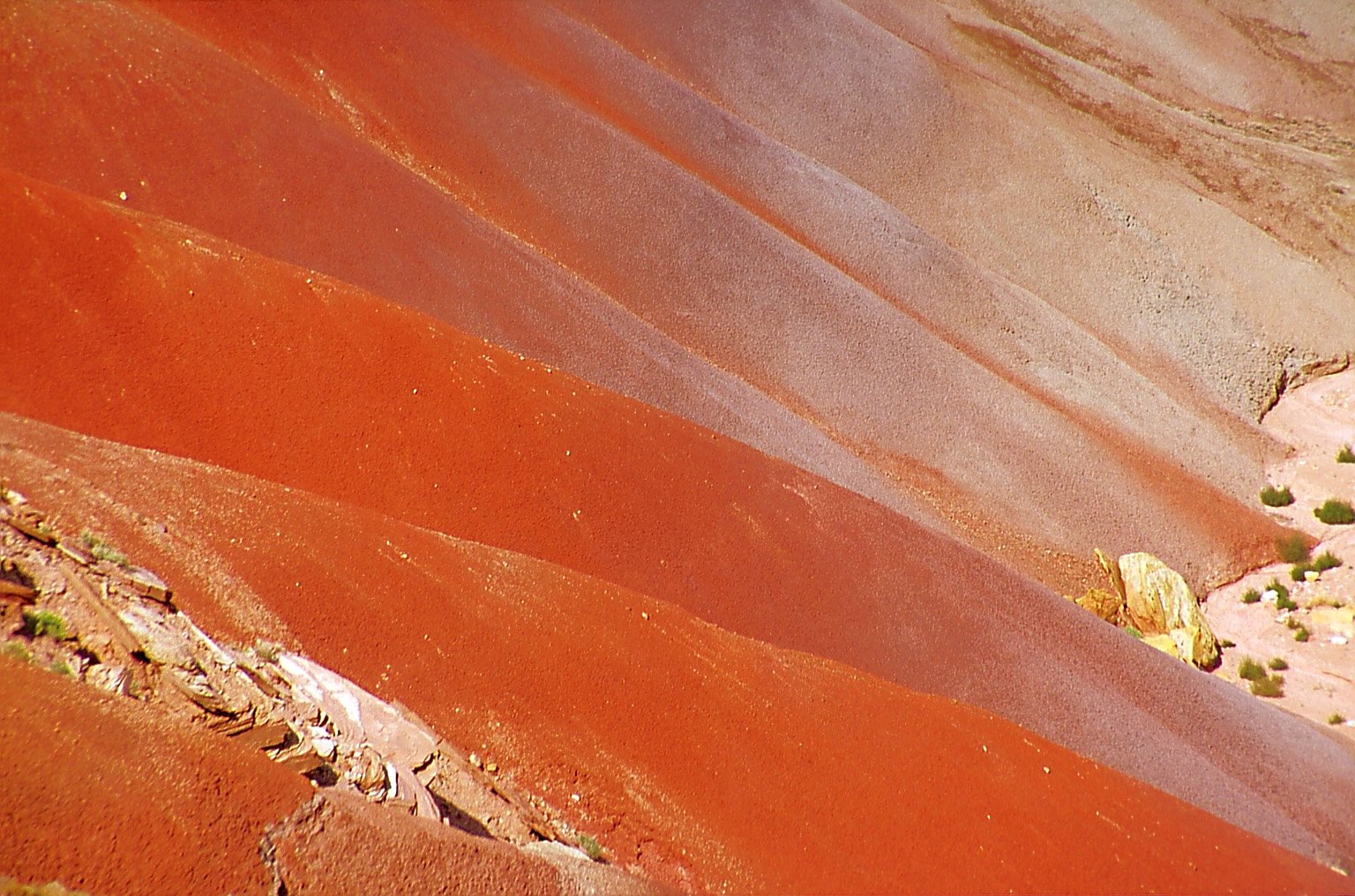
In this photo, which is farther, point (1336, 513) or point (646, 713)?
point (1336, 513)

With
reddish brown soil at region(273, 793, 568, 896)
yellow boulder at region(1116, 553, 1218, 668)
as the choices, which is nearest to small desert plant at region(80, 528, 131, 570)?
reddish brown soil at region(273, 793, 568, 896)

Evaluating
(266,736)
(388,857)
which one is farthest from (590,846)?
(266,736)

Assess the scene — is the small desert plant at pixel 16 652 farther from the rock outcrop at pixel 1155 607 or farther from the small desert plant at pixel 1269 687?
the small desert plant at pixel 1269 687

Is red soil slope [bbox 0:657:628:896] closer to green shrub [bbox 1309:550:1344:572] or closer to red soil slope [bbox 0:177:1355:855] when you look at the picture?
red soil slope [bbox 0:177:1355:855]

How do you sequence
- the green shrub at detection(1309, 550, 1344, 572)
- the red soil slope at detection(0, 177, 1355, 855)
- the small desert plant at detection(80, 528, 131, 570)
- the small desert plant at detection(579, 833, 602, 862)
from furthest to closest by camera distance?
the green shrub at detection(1309, 550, 1344, 572) < the red soil slope at detection(0, 177, 1355, 855) < the small desert plant at detection(579, 833, 602, 862) < the small desert plant at detection(80, 528, 131, 570)

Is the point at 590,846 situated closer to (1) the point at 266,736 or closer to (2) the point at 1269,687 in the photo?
(1) the point at 266,736

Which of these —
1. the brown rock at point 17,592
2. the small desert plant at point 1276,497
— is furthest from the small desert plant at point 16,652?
the small desert plant at point 1276,497

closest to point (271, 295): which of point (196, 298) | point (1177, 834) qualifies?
point (196, 298)
